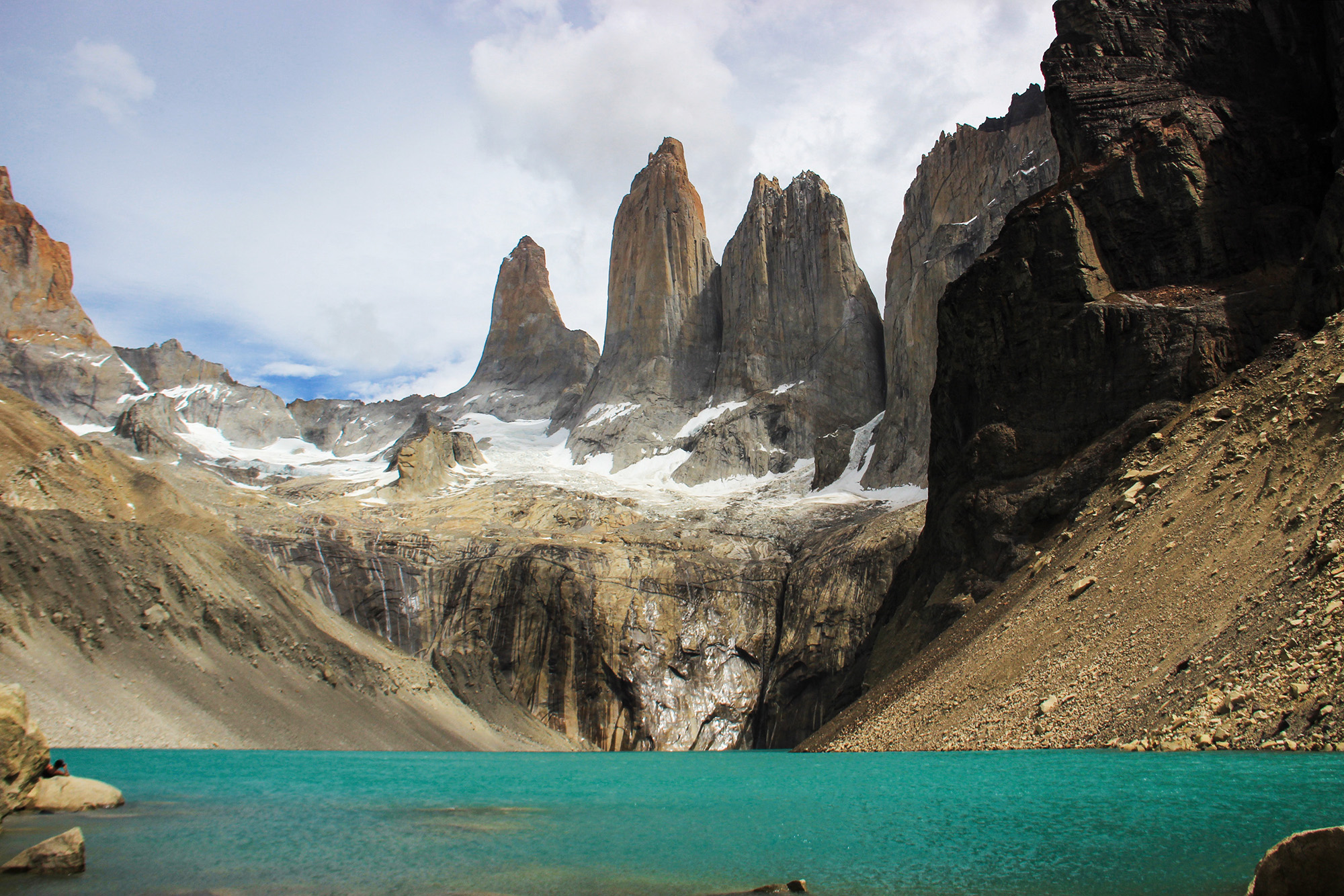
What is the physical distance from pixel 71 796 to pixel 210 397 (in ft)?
485

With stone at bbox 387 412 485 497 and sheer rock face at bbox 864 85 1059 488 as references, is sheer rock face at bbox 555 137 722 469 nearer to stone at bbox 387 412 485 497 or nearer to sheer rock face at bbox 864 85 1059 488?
stone at bbox 387 412 485 497

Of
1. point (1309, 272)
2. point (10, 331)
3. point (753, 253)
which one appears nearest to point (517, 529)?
point (753, 253)

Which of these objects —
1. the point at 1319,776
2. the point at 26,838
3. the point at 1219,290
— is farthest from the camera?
the point at 1219,290

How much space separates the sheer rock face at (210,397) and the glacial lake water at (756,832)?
134267 millimetres

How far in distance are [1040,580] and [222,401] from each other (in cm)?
14624

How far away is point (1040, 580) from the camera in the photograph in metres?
30.0

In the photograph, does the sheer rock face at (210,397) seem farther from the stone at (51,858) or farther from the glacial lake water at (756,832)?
the stone at (51,858)

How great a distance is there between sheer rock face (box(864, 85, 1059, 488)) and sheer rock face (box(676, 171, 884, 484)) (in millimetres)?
10674

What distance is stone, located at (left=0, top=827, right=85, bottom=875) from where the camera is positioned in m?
10.4

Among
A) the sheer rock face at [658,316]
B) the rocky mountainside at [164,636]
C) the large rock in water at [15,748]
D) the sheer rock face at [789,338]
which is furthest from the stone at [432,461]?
the large rock in water at [15,748]

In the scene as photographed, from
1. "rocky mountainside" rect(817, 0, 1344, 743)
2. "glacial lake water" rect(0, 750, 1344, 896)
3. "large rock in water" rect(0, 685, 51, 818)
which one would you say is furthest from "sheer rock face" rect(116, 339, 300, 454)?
"large rock in water" rect(0, 685, 51, 818)

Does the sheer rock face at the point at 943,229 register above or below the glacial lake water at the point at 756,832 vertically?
above

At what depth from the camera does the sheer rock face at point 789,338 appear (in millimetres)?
94688

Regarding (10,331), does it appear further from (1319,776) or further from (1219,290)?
(1319,776)
